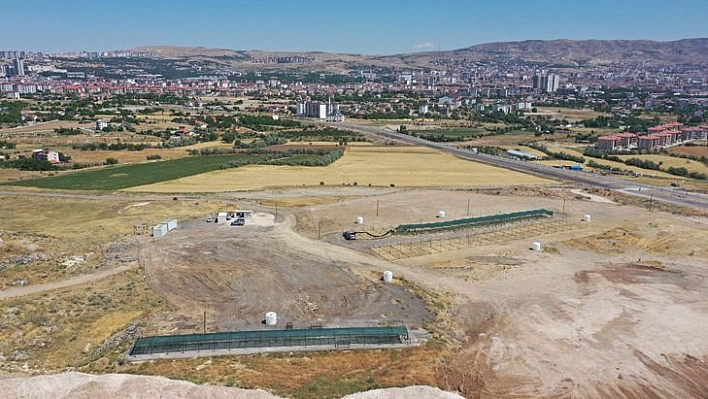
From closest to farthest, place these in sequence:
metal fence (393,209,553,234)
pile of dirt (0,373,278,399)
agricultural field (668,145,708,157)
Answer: pile of dirt (0,373,278,399) < metal fence (393,209,553,234) < agricultural field (668,145,708,157)

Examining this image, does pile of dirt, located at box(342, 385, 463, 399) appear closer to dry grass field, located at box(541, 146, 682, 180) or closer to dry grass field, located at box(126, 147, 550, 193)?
dry grass field, located at box(126, 147, 550, 193)

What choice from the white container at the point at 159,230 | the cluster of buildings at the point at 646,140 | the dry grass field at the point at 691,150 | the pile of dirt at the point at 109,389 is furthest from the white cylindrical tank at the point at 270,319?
the dry grass field at the point at 691,150

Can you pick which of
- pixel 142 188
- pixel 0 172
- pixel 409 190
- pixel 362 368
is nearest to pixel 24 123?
pixel 0 172

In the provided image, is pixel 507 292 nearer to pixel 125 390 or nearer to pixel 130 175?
pixel 125 390

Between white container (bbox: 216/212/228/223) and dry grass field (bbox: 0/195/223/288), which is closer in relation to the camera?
dry grass field (bbox: 0/195/223/288)

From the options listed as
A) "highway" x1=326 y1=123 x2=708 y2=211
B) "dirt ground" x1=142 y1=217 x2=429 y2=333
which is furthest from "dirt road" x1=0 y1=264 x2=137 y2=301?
"highway" x1=326 y1=123 x2=708 y2=211

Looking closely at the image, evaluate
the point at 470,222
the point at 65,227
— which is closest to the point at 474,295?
the point at 470,222
